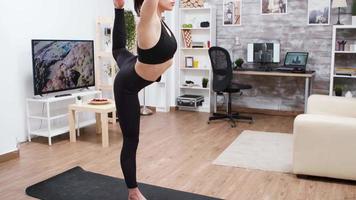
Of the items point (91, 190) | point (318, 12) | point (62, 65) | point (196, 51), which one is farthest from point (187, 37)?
point (91, 190)

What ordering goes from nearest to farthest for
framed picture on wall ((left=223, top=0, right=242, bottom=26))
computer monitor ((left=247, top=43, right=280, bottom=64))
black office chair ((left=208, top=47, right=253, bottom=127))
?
black office chair ((left=208, top=47, right=253, bottom=127))
computer monitor ((left=247, top=43, right=280, bottom=64))
framed picture on wall ((left=223, top=0, right=242, bottom=26))

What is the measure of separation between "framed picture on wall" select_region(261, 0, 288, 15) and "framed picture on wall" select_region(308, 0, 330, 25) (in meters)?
0.39

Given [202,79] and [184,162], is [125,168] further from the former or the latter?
[202,79]

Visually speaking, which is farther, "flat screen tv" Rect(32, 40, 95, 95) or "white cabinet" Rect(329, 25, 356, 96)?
"white cabinet" Rect(329, 25, 356, 96)

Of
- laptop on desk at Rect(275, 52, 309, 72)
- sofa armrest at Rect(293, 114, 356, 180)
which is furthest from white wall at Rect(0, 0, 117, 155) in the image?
laptop on desk at Rect(275, 52, 309, 72)

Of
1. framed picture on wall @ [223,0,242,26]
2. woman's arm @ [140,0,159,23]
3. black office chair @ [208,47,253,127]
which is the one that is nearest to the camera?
woman's arm @ [140,0,159,23]

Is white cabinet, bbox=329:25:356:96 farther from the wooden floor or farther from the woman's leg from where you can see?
the woman's leg

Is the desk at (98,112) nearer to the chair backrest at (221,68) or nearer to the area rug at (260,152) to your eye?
the area rug at (260,152)

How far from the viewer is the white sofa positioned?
120 inches

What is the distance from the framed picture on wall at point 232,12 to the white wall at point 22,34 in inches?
87.3

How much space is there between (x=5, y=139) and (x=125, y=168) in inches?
78.5

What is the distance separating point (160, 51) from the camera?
202 centimetres

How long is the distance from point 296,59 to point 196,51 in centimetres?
171

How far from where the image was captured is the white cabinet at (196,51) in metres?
6.34
